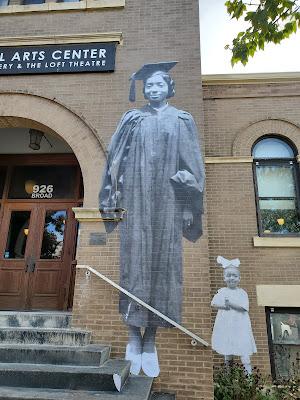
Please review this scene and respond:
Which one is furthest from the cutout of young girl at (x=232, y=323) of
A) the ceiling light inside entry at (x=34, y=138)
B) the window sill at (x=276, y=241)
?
the ceiling light inside entry at (x=34, y=138)

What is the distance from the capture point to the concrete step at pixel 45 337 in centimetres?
514

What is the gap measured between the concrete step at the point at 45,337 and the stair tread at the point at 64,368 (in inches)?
21.0

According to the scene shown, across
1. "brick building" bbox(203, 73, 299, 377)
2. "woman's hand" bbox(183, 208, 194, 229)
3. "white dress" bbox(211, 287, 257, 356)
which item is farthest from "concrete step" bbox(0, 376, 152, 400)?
"brick building" bbox(203, 73, 299, 377)

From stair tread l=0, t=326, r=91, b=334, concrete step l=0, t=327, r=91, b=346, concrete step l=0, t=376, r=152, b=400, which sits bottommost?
concrete step l=0, t=376, r=152, b=400

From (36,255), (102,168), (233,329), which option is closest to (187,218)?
(102,168)

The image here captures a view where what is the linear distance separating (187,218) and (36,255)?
3996 mm

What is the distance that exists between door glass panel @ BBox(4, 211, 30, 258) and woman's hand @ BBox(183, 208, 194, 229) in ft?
13.9

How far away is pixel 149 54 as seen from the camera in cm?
728

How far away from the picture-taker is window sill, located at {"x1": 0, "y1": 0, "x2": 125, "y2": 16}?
7.82 m

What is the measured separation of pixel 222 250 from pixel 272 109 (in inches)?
143

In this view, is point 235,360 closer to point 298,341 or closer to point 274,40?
point 298,341

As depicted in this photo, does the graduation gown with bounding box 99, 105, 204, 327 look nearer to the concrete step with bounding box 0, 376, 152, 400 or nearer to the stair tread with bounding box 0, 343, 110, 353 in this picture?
the stair tread with bounding box 0, 343, 110, 353

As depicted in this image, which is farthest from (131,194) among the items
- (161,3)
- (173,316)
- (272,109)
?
(161,3)

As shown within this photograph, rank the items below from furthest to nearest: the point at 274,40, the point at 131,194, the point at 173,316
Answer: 1. the point at 131,194
2. the point at 173,316
3. the point at 274,40
